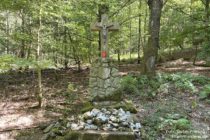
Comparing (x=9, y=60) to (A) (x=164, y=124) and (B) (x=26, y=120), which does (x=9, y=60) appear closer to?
(B) (x=26, y=120)

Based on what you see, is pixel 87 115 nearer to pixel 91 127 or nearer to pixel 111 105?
pixel 91 127

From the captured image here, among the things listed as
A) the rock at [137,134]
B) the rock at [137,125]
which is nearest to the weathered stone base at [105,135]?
the rock at [137,134]

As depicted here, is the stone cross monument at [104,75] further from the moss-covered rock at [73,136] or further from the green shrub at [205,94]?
the green shrub at [205,94]

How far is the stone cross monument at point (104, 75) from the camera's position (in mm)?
7930

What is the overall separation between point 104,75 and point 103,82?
0.66 ft

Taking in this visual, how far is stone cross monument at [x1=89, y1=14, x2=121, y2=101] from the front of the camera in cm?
793

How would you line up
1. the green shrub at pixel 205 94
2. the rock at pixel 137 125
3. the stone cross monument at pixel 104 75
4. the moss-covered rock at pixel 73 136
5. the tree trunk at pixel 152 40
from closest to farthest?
1. the moss-covered rock at pixel 73 136
2. the rock at pixel 137 125
3. the stone cross monument at pixel 104 75
4. the green shrub at pixel 205 94
5. the tree trunk at pixel 152 40

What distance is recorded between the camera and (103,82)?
26.2ft

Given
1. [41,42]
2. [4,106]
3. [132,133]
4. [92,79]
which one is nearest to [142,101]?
[92,79]

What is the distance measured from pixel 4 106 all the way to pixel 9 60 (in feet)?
8.09

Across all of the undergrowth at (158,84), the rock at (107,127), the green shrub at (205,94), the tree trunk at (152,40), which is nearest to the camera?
the rock at (107,127)

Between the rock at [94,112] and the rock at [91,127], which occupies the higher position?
the rock at [94,112]

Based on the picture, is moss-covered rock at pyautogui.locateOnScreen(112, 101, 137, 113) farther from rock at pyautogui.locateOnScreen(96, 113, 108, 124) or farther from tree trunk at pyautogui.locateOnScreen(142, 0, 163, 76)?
tree trunk at pyautogui.locateOnScreen(142, 0, 163, 76)

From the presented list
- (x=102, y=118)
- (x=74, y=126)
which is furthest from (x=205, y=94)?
(x=74, y=126)
